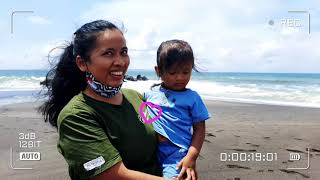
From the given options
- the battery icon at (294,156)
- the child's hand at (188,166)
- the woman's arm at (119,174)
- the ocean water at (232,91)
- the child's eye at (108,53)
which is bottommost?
the ocean water at (232,91)

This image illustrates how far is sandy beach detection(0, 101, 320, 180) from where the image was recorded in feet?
17.8

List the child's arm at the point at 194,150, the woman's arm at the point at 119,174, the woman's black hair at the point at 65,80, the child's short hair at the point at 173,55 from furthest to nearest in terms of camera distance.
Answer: the child's short hair at the point at 173,55 → the child's arm at the point at 194,150 → the woman's black hair at the point at 65,80 → the woman's arm at the point at 119,174

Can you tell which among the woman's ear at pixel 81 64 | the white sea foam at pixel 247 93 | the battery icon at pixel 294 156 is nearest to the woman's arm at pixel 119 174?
the woman's ear at pixel 81 64

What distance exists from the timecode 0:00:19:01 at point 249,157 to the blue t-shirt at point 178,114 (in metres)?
3.73

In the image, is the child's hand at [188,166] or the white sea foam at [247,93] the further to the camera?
the white sea foam at [247,93]

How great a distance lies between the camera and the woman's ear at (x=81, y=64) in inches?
77.2

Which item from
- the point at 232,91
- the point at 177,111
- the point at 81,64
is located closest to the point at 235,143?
the point at 177,111

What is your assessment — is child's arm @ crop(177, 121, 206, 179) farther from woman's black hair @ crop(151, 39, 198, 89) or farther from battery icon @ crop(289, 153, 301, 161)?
battery icon @ crop(289, 153, 301, 161)

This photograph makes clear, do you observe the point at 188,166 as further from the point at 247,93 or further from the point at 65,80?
the point at 247,93

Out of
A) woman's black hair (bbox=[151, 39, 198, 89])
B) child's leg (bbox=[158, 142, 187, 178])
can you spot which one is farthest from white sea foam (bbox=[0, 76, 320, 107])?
child's leg (bbox=[158, 142, 187, 178])

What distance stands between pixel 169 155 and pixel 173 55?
55cm

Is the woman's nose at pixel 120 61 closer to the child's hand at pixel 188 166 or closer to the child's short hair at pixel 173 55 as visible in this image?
the child's short hair at pixel 173 55

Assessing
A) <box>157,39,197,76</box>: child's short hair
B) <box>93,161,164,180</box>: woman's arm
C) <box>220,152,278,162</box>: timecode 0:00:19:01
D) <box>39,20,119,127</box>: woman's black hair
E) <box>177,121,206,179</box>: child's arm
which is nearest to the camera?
<box>93,161,164,180</box>: woman's arm

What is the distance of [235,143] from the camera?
702 cm
